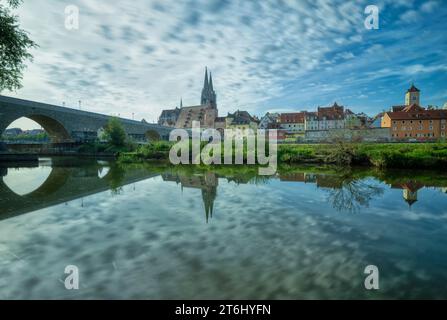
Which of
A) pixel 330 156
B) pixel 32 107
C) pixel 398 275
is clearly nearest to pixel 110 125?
pixel 32 107

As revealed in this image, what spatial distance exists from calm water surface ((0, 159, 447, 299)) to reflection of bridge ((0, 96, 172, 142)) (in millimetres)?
34059

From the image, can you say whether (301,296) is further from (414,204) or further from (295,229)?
(414,204)

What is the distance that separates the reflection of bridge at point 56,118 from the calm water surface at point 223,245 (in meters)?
34.1

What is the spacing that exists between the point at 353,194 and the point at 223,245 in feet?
29.3

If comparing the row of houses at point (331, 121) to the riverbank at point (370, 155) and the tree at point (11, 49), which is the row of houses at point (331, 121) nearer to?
the riverbank at point (370, 155)

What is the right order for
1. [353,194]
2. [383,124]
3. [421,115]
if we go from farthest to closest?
[383,124]
[421,115]
[353,194]

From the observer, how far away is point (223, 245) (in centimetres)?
641

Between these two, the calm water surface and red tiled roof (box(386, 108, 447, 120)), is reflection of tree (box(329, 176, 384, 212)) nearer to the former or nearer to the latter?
the calm water surface

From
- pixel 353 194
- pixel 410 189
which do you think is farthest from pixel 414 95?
pixel 353 194

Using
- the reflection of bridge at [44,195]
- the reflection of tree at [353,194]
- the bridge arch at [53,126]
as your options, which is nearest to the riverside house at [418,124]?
the reflection of tree at [353,194]

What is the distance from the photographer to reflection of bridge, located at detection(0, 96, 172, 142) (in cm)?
3778

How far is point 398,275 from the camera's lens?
5.06m

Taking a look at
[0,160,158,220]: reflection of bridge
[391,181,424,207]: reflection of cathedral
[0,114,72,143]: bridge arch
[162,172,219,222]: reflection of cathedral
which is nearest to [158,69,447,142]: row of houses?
[391,181,424,207]: reflection of cathedral

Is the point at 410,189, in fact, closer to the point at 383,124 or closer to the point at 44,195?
the point at 44,195
